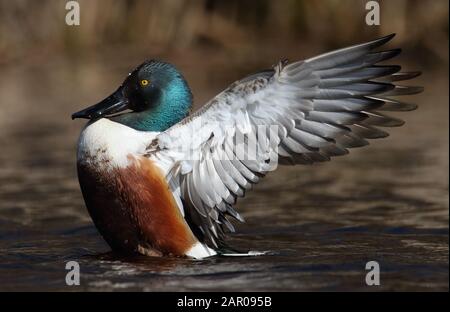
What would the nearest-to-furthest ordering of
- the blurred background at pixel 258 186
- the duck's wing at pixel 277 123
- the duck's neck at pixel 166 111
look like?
1. the duck's wing at pixel 277 123
2. the blurred background at pixel 258 186
3. the duck's neck at pixel 166 111

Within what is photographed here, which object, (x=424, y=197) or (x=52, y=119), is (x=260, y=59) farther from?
(x=424, y=197)

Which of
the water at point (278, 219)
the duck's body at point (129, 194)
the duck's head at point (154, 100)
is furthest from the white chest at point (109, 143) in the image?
the water at point (278, 219)

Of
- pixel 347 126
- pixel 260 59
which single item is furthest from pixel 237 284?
pixel 260 59

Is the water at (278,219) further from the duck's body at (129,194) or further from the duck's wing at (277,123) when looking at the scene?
the duck's wing at (277,123)

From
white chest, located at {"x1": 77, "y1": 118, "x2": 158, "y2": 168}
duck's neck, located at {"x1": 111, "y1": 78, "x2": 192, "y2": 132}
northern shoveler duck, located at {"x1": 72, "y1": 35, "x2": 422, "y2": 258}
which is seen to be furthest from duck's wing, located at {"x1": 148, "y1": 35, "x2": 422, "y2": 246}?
duck's neck, located at {"x1": 111, "y1": 78, "x2": 192, "y2": 132}

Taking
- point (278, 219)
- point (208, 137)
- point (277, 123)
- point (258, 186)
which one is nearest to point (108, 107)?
point (208, 137)

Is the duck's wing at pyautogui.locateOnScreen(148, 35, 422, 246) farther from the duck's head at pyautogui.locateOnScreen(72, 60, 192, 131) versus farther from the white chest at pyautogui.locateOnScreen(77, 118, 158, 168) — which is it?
the duck's head at pyautogui.locateOnScreen(72, 60, 192, 131)
